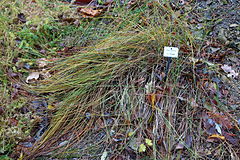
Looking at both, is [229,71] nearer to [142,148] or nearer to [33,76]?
[142,148]

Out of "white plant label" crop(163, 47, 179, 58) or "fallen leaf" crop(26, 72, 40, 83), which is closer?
"white plant label" crop(163, 47, 179, 58)

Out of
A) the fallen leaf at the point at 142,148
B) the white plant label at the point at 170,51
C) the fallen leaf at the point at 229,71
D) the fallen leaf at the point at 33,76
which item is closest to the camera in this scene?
the fallen leaf at the point at 142,148

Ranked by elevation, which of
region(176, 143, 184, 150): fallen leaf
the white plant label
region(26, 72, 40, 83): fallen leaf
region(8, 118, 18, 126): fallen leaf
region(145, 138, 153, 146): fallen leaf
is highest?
the white plant label

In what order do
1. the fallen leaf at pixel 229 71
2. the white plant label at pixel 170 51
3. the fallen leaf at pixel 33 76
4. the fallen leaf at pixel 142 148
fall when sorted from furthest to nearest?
the fallen leaf at pixel 33 76
the fallen leaf at pixel 229 71
the white plant label at pixel 170 51
the fallen leaf at pixel 142 148

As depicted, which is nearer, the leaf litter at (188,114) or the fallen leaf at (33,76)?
the leaf litter at (188,114)

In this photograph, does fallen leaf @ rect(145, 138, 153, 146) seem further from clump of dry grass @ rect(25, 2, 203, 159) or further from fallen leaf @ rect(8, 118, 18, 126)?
fallen leaf @ rect(8, 118, 18, 126)

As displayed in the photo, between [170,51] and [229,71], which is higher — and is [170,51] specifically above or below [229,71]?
above

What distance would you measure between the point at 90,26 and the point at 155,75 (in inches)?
39.4

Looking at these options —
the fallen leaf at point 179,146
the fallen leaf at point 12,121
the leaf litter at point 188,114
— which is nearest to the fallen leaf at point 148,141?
the leaf litter at point 188,114

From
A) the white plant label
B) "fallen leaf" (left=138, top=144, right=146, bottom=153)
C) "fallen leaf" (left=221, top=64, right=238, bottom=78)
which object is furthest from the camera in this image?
"fallen leaf" (left=221, top=64, right=238, bottom=78)

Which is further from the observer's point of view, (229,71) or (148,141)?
(229,71)

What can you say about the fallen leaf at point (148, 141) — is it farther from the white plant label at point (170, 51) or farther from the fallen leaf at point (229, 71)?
the fallen leaf at point (229, 71)

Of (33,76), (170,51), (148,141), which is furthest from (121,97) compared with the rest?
(33,76)

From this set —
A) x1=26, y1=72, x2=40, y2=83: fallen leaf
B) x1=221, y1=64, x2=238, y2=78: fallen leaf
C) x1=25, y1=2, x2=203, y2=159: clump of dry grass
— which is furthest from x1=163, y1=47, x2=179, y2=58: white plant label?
x1=26, y1=72, x2=40, y2=83: fallen leaf
